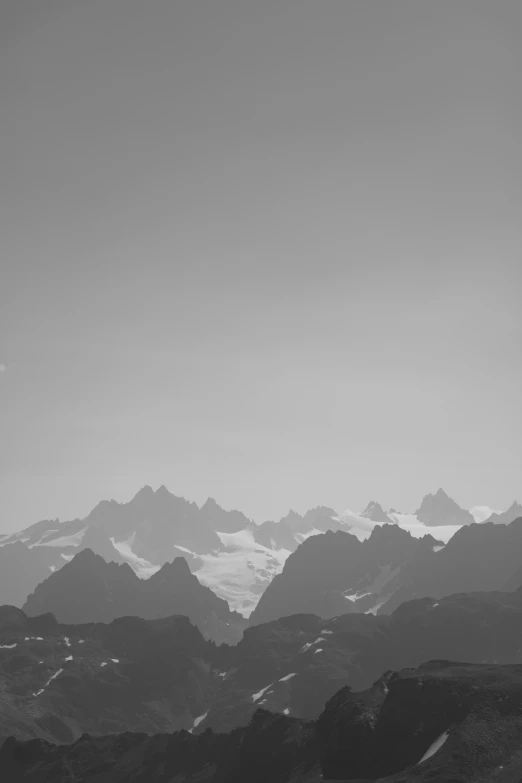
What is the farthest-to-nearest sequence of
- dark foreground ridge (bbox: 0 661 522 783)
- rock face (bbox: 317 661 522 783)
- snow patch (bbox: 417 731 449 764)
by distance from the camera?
snow patch (bbox: 417 731 449 764)
dark foreground ridge (bbox: 0 661 522 783)
rock face (bbox: 317 661 522 783)

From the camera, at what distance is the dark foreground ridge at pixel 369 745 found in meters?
83.1

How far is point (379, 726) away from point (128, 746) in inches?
3068

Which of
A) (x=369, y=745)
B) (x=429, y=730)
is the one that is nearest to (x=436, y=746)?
(x=429, y=730)

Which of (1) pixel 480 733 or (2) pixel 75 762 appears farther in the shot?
(2) pixel 75 762

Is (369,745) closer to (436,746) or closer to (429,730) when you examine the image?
(429,730)

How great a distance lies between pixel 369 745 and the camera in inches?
3725

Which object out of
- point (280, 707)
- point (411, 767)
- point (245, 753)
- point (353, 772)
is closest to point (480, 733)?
point (411, 767)

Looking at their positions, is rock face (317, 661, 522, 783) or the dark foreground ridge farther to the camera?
the dark foreground ridge

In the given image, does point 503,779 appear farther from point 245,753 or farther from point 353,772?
point 245,753

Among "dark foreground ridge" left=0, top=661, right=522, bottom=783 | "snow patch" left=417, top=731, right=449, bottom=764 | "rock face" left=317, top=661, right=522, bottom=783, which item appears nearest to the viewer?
"rock face" left=317, top=661, right=522, bottom=783

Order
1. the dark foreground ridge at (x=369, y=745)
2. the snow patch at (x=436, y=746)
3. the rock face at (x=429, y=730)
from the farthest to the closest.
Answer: the snow patch at (x=436, y=746) < the dark foreground ridge at (x=369, y=745) < the rock face at (x=429, y=730)

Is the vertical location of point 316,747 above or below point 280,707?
above

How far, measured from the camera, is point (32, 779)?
135 m

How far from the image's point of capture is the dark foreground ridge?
83.1 meters
